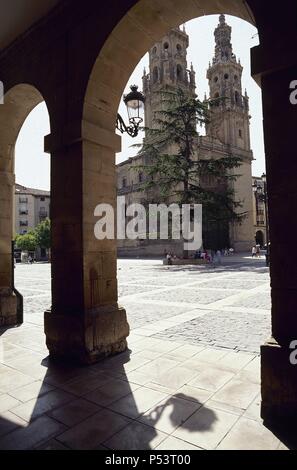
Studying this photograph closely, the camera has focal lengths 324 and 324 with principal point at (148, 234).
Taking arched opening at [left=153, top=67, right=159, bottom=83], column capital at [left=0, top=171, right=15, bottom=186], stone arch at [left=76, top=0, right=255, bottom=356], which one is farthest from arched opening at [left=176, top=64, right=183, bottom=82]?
stone arch at [left=76, top=0, right=255, bottom=356]

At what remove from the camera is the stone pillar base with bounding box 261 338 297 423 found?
286 cm

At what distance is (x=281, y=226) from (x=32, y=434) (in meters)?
2.88

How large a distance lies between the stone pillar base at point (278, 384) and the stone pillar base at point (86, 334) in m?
2.41

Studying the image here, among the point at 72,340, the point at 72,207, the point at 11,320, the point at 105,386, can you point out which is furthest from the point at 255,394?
the point at 11,320

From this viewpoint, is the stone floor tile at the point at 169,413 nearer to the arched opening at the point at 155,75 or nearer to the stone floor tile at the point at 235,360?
the stone floor tile at the point at 235,360

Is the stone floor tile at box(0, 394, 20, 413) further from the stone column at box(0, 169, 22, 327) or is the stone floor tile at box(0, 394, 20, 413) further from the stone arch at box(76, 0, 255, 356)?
the stone column at box(0, 169, 22, 327)

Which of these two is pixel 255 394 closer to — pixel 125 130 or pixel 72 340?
pixel 72 340

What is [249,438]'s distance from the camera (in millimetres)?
2707

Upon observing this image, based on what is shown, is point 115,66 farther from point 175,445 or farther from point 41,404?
point 175,445

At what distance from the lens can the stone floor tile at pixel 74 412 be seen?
303 centimetres

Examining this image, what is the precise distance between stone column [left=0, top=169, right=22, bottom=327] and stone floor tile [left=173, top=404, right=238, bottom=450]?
5098mm

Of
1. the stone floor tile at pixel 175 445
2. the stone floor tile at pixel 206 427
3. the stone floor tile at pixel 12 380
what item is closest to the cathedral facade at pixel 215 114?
the stone floor tile at pixel 12 380

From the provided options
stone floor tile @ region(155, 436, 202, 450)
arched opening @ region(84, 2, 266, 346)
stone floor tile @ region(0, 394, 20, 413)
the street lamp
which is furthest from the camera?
the street lamp

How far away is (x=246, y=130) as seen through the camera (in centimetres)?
5706
